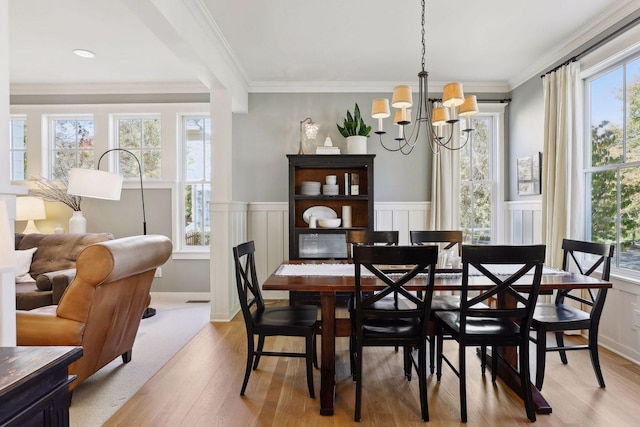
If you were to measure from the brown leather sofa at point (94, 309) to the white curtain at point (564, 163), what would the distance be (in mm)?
3493

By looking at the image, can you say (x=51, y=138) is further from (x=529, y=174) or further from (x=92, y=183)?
(x=529, y=174)

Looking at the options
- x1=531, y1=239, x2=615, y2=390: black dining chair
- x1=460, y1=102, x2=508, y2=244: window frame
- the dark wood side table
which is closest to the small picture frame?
x1=460, y1=102, x2=508, y2=244: window frame

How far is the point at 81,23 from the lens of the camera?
10.7 feet

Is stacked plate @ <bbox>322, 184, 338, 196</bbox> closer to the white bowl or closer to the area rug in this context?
the white bowl

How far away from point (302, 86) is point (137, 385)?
3687 mm

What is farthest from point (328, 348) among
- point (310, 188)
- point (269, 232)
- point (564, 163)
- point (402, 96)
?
point (564, 163)

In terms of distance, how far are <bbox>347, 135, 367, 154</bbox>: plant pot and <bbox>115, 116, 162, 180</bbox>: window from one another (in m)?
2.49

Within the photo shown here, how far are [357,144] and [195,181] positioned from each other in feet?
7.21

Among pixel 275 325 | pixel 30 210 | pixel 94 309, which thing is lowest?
pixel 275 325

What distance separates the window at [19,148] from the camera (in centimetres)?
495

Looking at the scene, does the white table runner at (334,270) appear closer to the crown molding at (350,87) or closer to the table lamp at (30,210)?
the crown molding at (350,87)

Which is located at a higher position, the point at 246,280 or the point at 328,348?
the point at 246,280

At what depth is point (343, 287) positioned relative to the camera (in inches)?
83.1

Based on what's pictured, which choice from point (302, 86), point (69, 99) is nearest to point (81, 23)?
point (69, 99)
